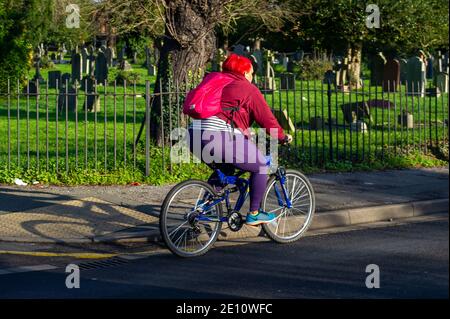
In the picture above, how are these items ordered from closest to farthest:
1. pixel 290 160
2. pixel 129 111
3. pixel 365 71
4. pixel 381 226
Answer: pixel 381 226 < pixel 290 160 < pixel 129 111 < pixel 365 71

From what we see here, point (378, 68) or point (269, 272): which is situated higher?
point (378, 68)

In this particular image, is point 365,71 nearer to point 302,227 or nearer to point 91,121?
point 91,121

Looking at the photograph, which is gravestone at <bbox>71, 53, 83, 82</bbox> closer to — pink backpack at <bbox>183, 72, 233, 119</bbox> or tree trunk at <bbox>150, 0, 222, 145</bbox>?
tree trunk at <bbox>150, 0, 222, 145</bbox>

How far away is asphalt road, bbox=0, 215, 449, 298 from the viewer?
7.27 m

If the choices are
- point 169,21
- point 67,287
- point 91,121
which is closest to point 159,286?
point 67,287

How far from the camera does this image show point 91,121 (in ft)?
70.1

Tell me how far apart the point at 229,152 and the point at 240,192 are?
621 mm

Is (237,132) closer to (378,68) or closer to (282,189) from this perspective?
(282,189)

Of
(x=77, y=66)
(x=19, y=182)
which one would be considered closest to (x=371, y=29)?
(x=77, y=66)

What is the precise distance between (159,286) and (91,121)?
14127 millimetres

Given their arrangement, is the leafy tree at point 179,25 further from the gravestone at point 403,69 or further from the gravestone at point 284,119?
the gravestone at point 403,69

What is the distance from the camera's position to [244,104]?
8.96 m

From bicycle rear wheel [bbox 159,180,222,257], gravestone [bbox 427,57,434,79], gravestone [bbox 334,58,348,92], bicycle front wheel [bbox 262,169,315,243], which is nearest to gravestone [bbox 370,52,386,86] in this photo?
gravestone [bbox 334,58,348,92]

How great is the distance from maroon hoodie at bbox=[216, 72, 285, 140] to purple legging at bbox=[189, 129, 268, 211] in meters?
0.17
